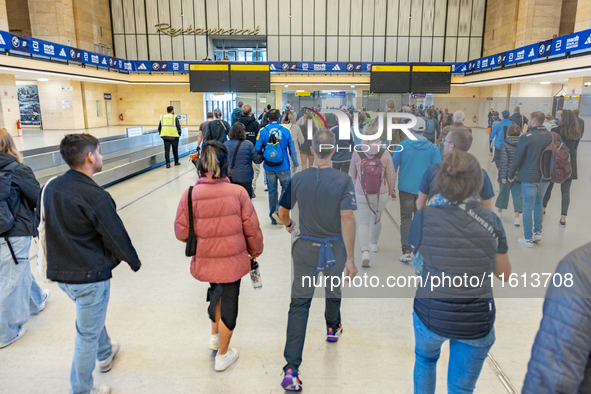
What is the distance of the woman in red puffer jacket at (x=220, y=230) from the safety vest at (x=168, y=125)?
8.89 meters

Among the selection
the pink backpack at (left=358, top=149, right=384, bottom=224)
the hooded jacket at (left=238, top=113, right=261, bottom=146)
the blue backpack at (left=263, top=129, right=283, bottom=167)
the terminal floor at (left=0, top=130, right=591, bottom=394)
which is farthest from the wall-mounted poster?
the pink backpack at (left=358, top=149, right=384, bottom=224)

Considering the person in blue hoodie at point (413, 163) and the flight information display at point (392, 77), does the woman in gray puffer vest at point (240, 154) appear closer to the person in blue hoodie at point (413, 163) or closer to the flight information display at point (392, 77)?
the person in blue hoodie at point (413, 163)

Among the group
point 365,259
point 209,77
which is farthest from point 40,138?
point 365,259

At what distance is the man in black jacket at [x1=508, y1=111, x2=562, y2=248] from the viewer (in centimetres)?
509

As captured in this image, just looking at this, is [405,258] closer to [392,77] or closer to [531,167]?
[531,167]

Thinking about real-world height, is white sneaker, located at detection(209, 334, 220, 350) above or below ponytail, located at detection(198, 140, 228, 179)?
below

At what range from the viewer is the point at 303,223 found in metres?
2.67

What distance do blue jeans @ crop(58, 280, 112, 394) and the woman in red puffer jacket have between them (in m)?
0.59

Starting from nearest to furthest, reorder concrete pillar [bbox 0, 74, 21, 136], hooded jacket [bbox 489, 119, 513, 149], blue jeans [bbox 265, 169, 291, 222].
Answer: blue jeans [bbox 265, 169, 291, 222]
hooded jacket [bbox 489, 119, 513, 149]
concrete pillar [bbox 0, 74, 21, 136]

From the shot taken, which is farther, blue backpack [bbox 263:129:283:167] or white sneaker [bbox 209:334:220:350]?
blue backpack [bbox 263:129:283:167]

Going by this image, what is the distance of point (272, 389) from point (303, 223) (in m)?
1.10

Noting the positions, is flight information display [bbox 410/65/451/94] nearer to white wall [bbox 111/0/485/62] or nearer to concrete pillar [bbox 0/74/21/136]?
white wall [bbox 111/0/485/62]

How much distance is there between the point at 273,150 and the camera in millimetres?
6078

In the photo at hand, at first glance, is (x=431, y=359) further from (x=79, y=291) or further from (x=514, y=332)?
(x=79, y=291)
